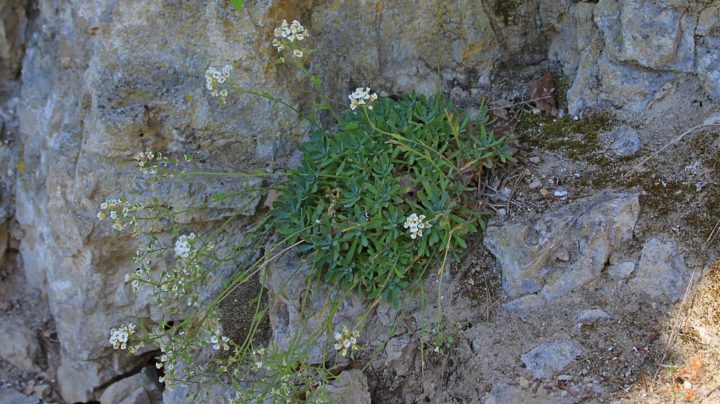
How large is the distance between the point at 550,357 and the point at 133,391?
8.55ft

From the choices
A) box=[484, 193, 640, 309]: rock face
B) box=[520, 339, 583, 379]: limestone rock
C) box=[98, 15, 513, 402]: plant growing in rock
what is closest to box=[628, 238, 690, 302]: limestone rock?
box=[484, 193, 640, 309]: rock face

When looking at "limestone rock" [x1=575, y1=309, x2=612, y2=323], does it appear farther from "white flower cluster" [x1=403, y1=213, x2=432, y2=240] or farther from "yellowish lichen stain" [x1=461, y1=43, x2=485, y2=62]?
"yellowish lichen stain" [x1=461, y1=43, x2=485, y2=62]

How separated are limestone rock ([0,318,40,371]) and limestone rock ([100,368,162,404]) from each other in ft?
2.40

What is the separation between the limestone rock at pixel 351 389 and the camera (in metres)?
3.48

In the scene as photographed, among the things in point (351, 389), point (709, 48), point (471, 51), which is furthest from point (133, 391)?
point (709, 48)

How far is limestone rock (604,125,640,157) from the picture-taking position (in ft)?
11.8

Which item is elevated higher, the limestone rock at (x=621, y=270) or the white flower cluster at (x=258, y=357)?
the limestone rock at (x=621, y=270)

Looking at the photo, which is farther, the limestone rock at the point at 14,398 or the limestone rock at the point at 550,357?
the limestone rock at the point at 14,398

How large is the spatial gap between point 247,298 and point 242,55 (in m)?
1.37

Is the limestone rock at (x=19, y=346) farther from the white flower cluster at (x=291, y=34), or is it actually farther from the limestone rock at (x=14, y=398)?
the white flower cluster at (x=291, y=34)

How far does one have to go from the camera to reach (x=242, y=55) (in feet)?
13.1

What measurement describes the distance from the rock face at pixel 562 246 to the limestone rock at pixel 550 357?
250 millimetres

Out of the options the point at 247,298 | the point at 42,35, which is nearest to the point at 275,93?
the point at 247,298

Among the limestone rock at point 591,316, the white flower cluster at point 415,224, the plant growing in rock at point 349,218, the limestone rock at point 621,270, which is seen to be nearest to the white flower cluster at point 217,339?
the plant growing in rock at point 349,218
